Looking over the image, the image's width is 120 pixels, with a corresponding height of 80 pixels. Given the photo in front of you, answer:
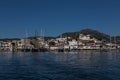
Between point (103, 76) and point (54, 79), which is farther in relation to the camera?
point (103, 76)

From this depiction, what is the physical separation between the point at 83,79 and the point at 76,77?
7.05 feet

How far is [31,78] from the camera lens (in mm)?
44500

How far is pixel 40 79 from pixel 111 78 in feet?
32.2

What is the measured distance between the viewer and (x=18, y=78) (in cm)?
4450

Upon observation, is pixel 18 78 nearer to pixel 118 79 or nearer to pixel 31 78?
pixel 31 78

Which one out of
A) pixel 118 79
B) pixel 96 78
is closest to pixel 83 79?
pixel 96 78

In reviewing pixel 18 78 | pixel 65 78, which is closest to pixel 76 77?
pixel 65 78

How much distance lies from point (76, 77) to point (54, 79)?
3978 mm

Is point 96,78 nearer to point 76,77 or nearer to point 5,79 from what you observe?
point 76,77

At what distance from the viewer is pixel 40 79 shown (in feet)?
143

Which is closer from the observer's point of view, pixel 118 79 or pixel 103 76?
pixel 118 79

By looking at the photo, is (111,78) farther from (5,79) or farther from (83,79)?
(5,79)

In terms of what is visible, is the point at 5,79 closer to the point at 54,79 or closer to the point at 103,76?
the point at 54,79

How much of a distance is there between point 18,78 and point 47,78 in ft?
13.4
